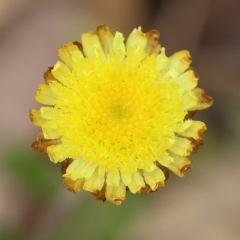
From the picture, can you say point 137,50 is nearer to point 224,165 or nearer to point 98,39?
point 98,39

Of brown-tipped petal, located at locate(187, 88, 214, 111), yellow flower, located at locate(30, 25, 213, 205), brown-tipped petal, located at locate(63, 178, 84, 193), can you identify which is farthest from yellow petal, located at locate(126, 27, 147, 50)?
brown-tipped petal, located at locate(63, 178, 84, 193)

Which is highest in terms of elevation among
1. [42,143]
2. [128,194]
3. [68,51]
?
[68,51]

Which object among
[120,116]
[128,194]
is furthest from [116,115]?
[128,194]

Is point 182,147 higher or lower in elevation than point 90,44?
lower

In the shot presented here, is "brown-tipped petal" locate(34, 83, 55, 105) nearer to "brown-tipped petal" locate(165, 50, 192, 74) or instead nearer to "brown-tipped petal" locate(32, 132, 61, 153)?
"brown-tipped petal" locate(32, 132, 61, 153)

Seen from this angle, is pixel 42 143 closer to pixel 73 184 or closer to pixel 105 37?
pixel 73 184

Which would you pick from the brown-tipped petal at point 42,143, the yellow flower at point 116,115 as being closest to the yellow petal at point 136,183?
the yellow flower at point 116,115
